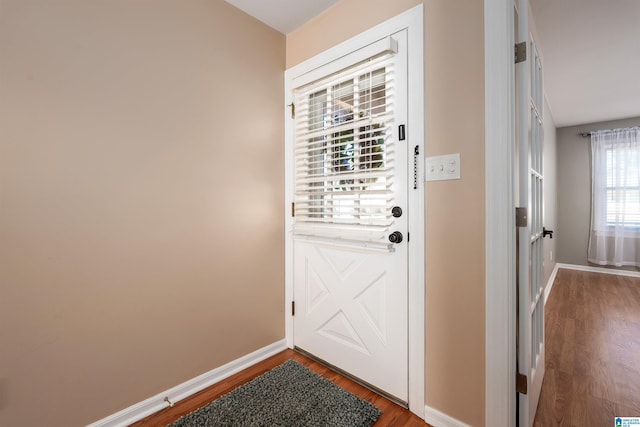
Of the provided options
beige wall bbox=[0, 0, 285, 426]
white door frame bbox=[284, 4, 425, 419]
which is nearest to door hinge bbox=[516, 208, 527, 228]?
white door frame bbox=[284, 4, 425, 419]

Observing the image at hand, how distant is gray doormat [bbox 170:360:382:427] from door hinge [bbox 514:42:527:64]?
1.95 metres

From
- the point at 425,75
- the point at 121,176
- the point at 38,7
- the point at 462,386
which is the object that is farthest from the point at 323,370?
the point at 38,7

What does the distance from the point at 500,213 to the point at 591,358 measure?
6.40 ft

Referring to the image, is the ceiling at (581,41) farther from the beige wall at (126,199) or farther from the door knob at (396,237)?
the door knob at (396,237)

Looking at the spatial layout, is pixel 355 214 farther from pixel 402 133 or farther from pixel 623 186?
pixel 623 186

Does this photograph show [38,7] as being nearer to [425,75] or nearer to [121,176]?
[121,176]

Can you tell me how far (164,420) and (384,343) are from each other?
1296 millimetres

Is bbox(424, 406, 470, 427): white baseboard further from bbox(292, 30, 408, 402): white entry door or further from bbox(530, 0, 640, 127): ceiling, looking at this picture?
bbox(530, 0, 640, 127): ceiling

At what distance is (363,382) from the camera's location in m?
1.81

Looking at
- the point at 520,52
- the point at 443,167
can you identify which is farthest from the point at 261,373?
the point at 520,52

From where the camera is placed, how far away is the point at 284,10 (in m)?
2.00

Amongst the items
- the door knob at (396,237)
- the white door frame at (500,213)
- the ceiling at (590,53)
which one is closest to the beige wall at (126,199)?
the door knob at (396,237)

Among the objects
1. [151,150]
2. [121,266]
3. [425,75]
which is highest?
[425,75]

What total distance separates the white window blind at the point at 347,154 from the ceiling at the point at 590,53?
143 centimetres
